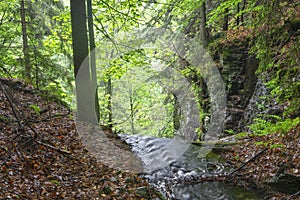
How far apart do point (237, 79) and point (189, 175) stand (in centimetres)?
644

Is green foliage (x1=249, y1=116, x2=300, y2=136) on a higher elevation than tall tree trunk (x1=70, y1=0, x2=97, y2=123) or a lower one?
lower

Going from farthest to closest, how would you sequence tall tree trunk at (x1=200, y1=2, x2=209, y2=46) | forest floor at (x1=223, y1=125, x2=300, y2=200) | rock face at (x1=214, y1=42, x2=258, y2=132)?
tall tree trunk at (x1=200, y1=2, x2=209, y2=46)
rock face at (x1=214, y1=42, x2=258, y2=132)
forest floor at (x1=223, y1=125, x2=300, y2=200)

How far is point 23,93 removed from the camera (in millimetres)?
9633

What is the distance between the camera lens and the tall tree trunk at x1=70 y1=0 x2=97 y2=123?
8516 millimetres

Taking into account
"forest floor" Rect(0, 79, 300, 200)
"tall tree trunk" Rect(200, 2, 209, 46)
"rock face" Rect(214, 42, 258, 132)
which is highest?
"tall tree trunk" Rect(200, 2, 209, 46)

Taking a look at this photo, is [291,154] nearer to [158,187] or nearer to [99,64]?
[158,187]

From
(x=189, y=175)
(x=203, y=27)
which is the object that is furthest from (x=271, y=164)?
(x=203, y=27)

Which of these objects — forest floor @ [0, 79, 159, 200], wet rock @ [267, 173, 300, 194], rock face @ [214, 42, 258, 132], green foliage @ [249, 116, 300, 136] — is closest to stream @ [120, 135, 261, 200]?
wet rock @ [267, 173, 300, 194]

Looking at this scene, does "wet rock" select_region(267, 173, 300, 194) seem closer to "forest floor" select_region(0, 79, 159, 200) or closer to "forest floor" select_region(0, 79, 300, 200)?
"forest floor" select_region(0, 79, 300, 200)

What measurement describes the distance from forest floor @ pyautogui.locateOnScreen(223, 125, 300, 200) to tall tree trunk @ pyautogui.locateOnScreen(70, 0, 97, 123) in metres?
4.83

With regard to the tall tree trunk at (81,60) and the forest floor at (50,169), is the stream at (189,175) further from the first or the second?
the tall tree trunk at (81,60)

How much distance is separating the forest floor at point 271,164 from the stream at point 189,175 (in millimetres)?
293

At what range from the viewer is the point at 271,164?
6477mm

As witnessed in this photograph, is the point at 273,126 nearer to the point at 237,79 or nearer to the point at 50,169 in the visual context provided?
the point at 237,79
